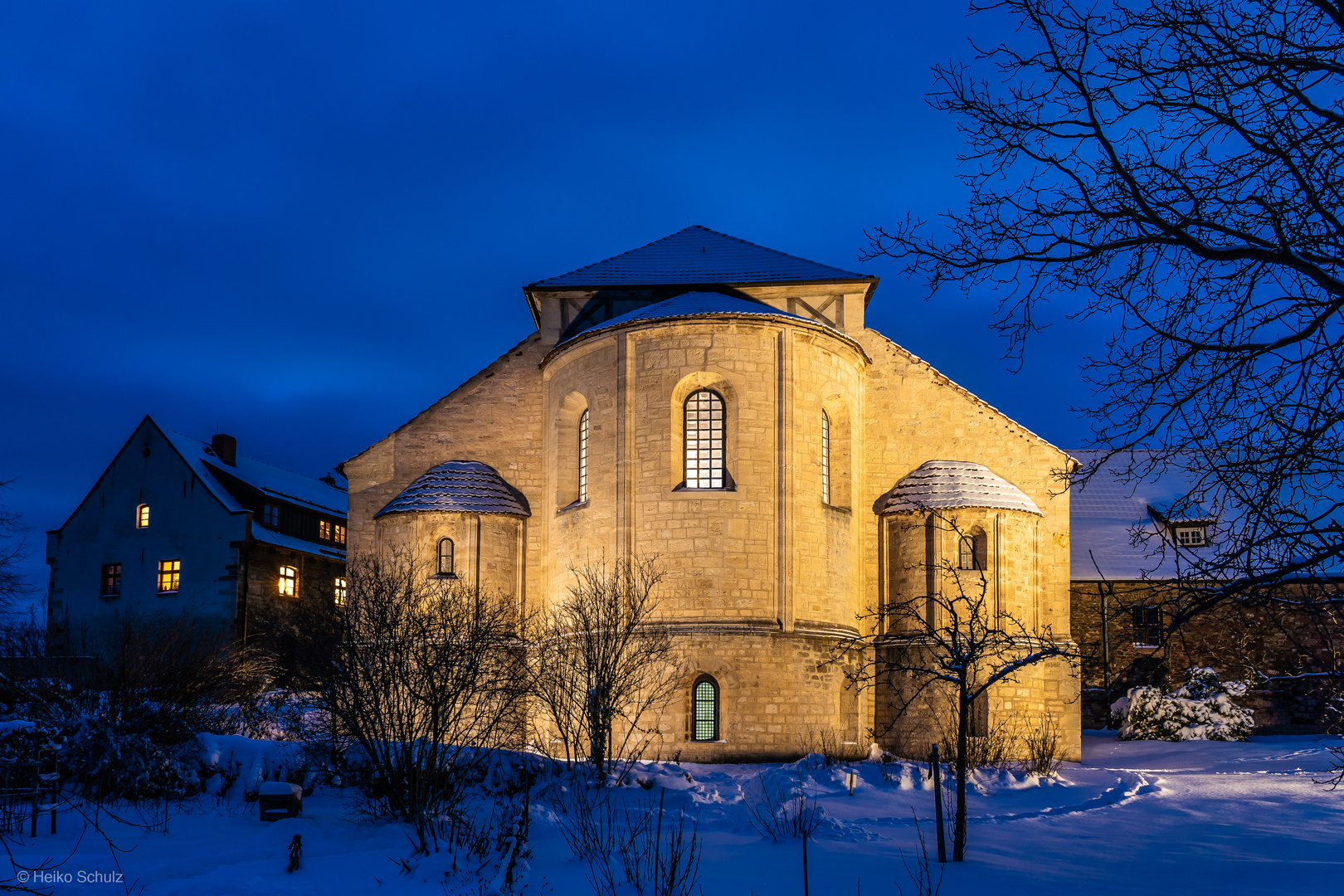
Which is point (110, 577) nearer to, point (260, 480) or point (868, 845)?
point (260, 480)

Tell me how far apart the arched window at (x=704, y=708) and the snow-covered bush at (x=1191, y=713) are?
15221 millimetres

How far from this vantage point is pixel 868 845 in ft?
46.1

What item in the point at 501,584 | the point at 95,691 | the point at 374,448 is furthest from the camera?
the point at 374,448

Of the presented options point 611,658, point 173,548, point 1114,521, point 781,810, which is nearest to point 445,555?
point 611,658

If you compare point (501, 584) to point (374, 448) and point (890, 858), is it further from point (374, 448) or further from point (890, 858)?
point (890, 858)

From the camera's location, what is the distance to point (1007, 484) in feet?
91.1

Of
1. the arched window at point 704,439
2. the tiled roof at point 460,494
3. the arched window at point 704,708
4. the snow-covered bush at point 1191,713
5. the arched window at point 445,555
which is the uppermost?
the arched window at point 704,439

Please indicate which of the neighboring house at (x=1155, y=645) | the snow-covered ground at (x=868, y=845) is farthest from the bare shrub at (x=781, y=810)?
the neighboring house at (x=1155, y=645)

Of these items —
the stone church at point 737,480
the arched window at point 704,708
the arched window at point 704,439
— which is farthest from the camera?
the arched window at point 704,439

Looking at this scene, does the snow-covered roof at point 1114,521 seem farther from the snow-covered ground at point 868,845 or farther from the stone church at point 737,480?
the snow-covered ground at point 868,845

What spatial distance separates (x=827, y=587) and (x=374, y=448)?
1295cm

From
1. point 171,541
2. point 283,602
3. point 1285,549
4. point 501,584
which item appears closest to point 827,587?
point 501,584

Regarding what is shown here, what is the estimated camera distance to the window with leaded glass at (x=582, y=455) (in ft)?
87.7

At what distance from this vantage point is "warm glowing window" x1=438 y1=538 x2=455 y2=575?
1077 inches
